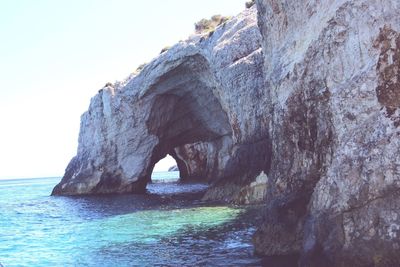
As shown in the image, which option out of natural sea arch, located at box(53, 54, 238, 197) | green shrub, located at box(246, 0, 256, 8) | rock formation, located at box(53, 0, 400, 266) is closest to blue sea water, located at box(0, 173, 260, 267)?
rock formation, located at box(53, 0, 400, 266)

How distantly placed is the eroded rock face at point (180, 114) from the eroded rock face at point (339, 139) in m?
13.6

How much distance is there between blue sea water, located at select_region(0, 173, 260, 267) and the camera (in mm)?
14758

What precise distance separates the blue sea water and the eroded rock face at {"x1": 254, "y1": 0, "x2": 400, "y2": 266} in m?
2.11

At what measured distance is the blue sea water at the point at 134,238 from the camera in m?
14.8

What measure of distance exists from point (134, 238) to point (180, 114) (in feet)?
95.3

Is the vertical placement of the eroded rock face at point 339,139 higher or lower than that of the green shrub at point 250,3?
lower

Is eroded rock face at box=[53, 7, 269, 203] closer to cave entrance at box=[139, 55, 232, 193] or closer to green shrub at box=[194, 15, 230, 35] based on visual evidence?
cave entrance at box=[139, 55, 232, 193]

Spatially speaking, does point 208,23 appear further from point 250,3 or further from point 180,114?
point 180,114

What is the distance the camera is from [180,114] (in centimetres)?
4719

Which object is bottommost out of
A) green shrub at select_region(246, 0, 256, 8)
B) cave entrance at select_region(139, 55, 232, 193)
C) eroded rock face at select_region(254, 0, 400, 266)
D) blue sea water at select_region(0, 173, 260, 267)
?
blue sea water at select_region(0, 173, 260, 267)

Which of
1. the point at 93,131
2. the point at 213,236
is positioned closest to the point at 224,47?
the point at 213,236

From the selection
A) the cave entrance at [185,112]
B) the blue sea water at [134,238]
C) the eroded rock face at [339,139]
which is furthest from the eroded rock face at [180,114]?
the eroded rock face at [339,139]

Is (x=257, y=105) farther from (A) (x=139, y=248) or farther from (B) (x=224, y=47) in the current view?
(A) (x=139, y=248)

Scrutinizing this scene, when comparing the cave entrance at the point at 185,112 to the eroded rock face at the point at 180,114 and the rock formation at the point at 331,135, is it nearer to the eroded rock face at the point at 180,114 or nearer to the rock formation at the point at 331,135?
the eroded rock face at the point at 180,114
